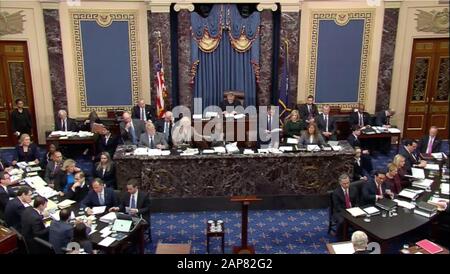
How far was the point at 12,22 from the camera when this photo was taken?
1050cm

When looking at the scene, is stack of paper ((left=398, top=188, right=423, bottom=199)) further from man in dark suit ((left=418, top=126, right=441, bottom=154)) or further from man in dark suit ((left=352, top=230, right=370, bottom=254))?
man in dark suit ((left=352, top=230, right=370, bottom=254))

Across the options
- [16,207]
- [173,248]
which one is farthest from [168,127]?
[173,248]

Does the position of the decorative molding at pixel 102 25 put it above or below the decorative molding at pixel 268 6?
below

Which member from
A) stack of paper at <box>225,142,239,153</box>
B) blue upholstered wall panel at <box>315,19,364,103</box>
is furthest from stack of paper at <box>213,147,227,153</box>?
blue upholstered wall panel at <box>315,19,364,103</box>

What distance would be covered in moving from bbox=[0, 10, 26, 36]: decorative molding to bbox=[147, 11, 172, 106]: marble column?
2.61 meters

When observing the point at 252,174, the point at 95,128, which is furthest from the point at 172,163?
the point at 95,128

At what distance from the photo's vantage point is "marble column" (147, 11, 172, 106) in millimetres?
10670

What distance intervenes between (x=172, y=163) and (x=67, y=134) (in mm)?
2964

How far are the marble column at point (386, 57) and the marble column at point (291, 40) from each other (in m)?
1.87

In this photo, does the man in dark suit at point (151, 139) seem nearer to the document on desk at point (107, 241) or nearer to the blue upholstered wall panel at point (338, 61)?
the document on desk at point (107, 241)

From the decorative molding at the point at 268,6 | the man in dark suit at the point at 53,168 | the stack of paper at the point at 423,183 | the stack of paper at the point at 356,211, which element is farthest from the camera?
the decorative molding at the point at 268,6

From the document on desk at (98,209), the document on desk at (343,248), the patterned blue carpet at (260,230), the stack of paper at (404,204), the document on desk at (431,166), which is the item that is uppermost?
the document on desk at (431,166)

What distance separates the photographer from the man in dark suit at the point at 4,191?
6996 millimetres

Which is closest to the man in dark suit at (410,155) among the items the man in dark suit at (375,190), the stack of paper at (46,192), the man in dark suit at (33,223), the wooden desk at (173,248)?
the man in dark suit at (375,190)
